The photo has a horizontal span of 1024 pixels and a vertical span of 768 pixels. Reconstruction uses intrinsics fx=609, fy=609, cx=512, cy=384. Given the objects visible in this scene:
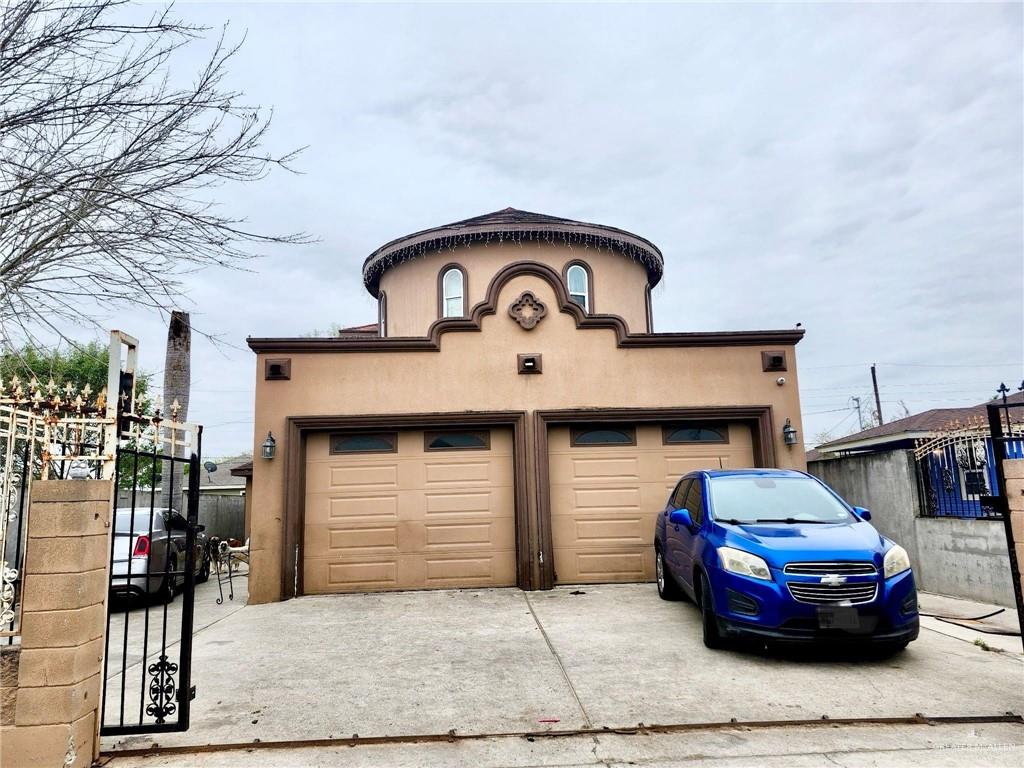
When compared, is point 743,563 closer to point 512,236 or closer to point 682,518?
point 682,518

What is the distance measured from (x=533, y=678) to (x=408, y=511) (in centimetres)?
487

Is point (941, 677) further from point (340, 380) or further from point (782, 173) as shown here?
point (782, 173)

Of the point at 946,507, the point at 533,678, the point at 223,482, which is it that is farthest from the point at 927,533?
the point at 223,482

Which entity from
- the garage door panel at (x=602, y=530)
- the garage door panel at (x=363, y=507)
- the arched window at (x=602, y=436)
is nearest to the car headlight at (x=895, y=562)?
the garage door panel at (x=602, y=530)

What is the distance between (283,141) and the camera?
5.47 m

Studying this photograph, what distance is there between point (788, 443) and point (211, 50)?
9178 millimetres

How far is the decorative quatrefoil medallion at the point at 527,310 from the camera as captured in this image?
10086 millimetres

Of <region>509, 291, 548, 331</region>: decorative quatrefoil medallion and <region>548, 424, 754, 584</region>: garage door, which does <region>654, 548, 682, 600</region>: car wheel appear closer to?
<region>548, 424, 754, 584</region>: garage door

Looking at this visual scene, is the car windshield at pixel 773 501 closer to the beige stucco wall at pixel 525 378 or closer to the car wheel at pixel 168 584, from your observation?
the beige stucco wall at pixel 525 378

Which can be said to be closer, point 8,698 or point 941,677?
point 8,698

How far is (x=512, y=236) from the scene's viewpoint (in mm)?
13367

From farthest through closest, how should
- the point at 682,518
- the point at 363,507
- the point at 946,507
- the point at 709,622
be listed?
the point at 363,507 → the point at 946,507 → the point at 682,518 → the point at 709,622

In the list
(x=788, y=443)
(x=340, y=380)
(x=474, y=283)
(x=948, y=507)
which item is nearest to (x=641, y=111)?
(x=474, y=283)

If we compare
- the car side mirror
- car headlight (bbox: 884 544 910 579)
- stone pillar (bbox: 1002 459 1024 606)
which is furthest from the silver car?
stone pillar (bbox: 1002 459 1024 606)
